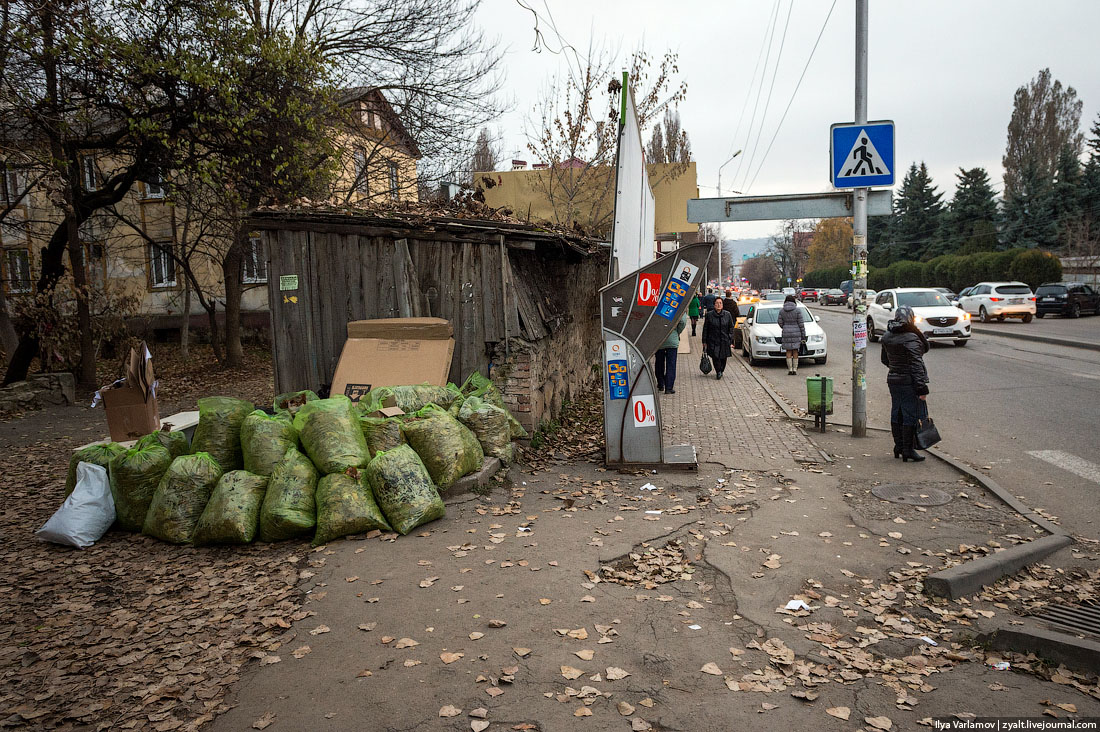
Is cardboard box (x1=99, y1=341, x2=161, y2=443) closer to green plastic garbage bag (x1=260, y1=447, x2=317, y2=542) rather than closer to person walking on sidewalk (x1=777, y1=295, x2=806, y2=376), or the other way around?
green plastic garbage bag (x1=260, y1=447, x2=317, y2=542)

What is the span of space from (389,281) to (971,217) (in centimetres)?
5545

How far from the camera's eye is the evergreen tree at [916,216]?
58.0 m

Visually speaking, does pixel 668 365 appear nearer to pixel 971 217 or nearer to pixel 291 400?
pixel 291 400

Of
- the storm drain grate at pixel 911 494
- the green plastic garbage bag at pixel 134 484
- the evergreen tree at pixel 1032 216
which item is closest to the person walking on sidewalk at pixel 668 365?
the storm drain grate at pixel 911 494

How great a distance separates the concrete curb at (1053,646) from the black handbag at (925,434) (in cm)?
418

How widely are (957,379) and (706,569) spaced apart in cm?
1157

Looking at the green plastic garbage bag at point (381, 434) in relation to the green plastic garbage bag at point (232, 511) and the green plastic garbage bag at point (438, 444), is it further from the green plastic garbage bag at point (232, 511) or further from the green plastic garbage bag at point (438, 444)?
the green plastic garbage bag at point (232, 511)

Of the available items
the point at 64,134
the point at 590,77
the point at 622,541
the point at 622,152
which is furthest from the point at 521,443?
the point at 590,77

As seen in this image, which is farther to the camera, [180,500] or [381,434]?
[381,434]

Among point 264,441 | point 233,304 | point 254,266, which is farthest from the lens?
point 254,266

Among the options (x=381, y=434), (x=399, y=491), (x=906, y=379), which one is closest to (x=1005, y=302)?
(x=906, y=379)

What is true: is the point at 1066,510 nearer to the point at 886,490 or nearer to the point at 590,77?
the point at 886,490

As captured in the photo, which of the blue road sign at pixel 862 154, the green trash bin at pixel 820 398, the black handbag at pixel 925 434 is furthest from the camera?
the green trash bin at pixel 820 398

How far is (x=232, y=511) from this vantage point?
526cm
